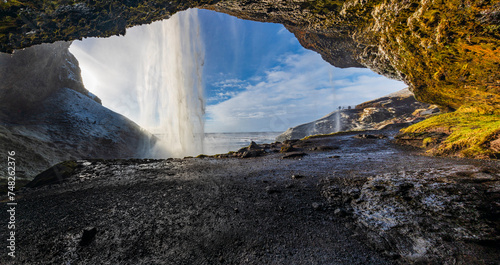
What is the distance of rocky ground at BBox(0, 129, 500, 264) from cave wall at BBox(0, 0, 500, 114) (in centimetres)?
657

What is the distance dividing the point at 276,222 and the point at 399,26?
48.2ft

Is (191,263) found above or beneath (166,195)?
beneath

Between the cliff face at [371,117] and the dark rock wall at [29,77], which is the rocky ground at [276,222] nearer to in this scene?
the dark rock wall at [29,77]

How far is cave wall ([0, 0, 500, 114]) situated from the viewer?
7461 mm

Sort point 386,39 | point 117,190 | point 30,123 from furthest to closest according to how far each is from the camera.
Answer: point 30,123 < point 386,39 < point 117,190

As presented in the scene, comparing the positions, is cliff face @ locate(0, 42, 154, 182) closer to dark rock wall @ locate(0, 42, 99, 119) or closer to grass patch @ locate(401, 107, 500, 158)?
dark rock wall @ locate(0, 42, 99, 119)

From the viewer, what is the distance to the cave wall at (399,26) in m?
7.46

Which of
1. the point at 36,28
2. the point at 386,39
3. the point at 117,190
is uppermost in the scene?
the point at 36,28

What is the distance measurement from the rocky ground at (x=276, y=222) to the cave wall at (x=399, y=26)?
6.57 meters

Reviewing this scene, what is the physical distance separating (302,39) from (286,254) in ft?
104

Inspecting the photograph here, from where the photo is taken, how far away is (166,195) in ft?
16.3

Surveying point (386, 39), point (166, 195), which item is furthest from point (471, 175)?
point (386, 39)

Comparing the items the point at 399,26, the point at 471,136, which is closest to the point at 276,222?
the point at 471,136

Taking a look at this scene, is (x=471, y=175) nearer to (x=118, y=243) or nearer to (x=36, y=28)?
(x=118, y=243)
